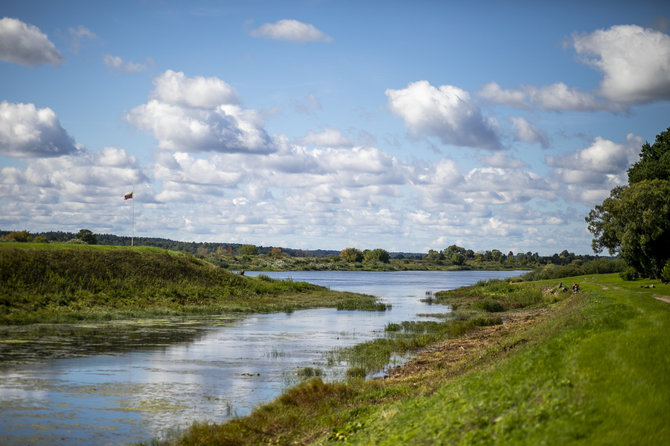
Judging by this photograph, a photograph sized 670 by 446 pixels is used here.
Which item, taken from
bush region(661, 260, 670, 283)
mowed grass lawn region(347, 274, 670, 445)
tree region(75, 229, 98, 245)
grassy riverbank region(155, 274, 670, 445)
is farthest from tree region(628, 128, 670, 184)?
tree region(75, 229, 98, 245)

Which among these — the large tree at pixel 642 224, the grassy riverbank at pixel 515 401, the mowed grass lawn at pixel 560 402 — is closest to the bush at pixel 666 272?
the large tree at pixel 642 224

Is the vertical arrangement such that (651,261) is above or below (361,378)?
above

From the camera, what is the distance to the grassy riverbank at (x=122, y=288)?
47781 millimetres

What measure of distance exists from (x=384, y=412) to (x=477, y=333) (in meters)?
25.1

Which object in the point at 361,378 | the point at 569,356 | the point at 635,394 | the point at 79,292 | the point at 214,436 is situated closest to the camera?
the point at 635,394

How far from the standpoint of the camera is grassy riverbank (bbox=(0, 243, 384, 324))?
4778cm

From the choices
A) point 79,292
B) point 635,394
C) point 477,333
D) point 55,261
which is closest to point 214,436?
point 635,394

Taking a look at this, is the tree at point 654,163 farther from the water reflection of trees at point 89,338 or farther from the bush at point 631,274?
the water reflection of trees at point 89,338

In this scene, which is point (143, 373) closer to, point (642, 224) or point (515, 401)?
point (515, 401)

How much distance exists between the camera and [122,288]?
5841cm

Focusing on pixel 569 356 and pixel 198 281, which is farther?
pixel 198 281

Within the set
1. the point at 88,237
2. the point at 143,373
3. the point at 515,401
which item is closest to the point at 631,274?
the point at 143,373

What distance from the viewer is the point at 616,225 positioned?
6525 centimetres

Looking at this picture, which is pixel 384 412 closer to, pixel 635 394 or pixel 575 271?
pixel 635 394
